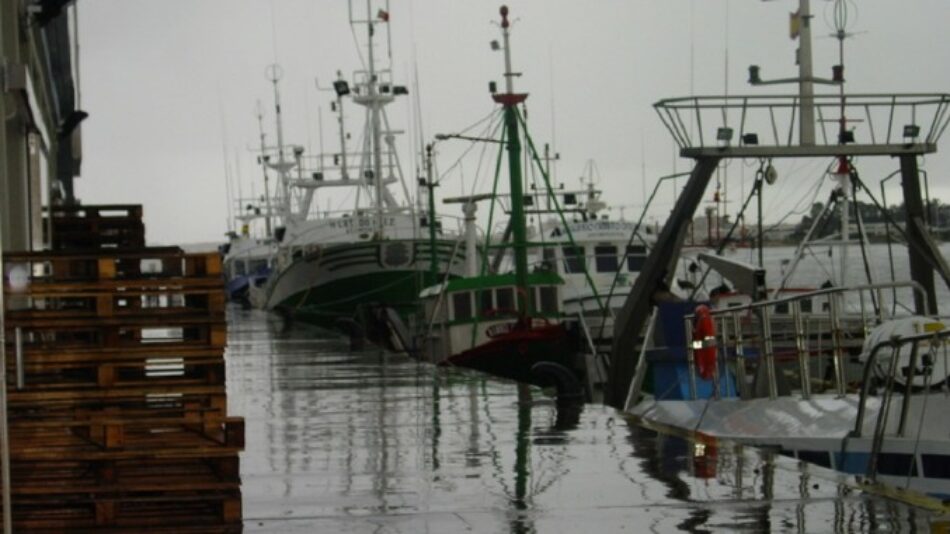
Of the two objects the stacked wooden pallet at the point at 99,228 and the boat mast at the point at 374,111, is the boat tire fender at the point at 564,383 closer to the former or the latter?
the stacked wooden pallet at the point at 99,228

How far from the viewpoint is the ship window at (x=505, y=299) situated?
34531 millimetres

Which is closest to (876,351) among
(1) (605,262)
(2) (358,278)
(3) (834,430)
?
(3) (834,430)

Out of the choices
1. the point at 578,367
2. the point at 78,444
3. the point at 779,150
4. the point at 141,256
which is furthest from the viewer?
the point at 578,367

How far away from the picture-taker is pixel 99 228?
65.8 feet

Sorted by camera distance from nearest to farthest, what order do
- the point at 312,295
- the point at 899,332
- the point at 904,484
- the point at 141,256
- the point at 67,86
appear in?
1. the point at 141,256
2. the point at 904,484
3. the point at 899,332
4. the point at 67,86
5. the point at 312,295

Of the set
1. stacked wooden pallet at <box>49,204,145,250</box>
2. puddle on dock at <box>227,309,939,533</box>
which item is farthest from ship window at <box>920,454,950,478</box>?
stacked wooden pallet at <box>49,204,145,250</box>

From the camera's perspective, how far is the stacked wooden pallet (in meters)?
19.6

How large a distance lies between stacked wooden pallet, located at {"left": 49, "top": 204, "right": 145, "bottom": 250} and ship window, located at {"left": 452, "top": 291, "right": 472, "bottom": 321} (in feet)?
47.1

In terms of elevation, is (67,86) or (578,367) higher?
(67,86)

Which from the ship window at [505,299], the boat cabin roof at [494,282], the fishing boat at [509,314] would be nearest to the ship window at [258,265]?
the fishing boat at [509,314]

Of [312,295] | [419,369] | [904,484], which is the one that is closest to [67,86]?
[419,369]

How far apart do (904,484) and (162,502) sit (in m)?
5.70

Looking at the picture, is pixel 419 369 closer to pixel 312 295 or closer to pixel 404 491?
pixel 404 491

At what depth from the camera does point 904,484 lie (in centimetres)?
1310
